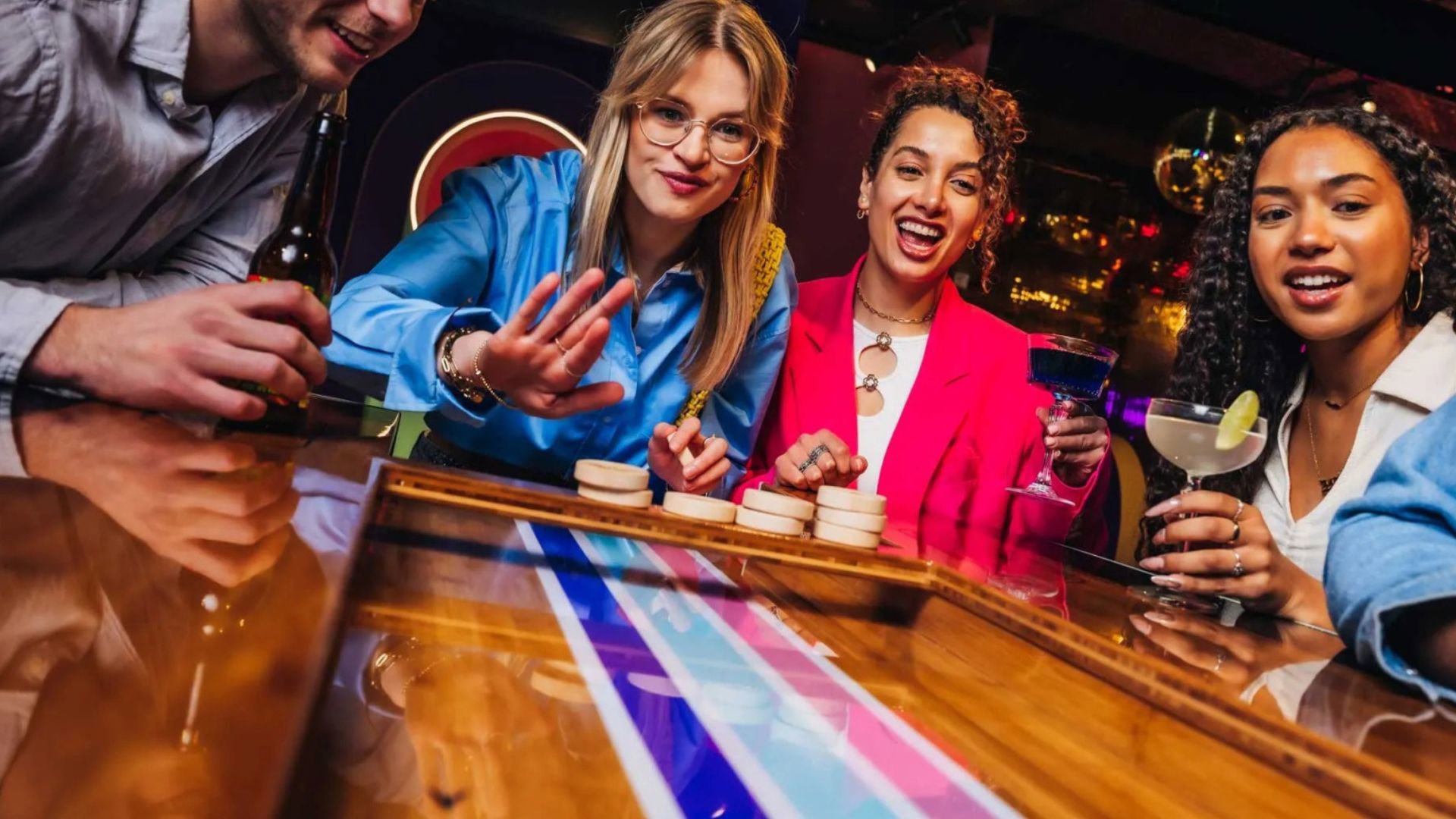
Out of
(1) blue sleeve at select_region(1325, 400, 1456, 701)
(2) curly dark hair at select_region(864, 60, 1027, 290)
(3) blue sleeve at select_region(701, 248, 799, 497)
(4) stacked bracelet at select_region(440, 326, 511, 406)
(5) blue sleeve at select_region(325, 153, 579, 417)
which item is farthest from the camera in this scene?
(2) curly dark hair at select_region(864, 60, 1027, 290)

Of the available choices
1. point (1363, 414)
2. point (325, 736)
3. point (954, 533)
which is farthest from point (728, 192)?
point (325, 736)

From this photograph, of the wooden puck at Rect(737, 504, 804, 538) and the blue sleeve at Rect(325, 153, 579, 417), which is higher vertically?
the blue sleeve at Rect(325, 153, 579, 417)

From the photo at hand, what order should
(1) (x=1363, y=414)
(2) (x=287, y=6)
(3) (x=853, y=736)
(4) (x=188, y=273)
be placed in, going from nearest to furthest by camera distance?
(3) (x=853, y=736), (2) (x=287, y=6), (4) (x=188, y=273), (1) (x=1363, y=414)

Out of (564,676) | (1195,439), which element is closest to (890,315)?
(1195,439)

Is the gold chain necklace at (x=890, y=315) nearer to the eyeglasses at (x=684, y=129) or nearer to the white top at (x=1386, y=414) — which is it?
the eyeglasses at (x=684, y=129)

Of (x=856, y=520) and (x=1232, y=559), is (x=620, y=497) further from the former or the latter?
(x=1232, y=559)

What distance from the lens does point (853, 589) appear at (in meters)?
1.12

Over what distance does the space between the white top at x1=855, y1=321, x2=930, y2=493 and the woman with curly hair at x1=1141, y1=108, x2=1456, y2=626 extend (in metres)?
0.65

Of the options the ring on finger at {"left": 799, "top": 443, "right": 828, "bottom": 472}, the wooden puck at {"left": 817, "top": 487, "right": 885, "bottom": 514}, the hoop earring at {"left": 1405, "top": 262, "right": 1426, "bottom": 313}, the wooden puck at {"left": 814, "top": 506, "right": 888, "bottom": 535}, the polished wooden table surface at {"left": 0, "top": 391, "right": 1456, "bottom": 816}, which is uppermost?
the hoop earring at {"left": 1405, "top": 262, "right": 1426, "bottom": 313}

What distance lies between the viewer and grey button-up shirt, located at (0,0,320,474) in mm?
1396

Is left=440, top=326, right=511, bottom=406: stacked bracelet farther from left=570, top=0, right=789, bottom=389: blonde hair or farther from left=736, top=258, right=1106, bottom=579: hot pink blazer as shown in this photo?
left=736, top=258, right=1106, bottom=579: hot pink blazer

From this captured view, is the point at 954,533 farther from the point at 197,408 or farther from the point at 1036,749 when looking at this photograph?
the point at 197,408

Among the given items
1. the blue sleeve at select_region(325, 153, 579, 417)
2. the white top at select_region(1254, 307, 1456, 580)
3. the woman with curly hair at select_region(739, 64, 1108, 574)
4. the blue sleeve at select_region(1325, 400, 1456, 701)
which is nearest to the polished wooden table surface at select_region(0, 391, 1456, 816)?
the blue sleeve at select_region(1325, 400, 1456, 701)

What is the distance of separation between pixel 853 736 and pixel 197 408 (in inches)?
35.0
